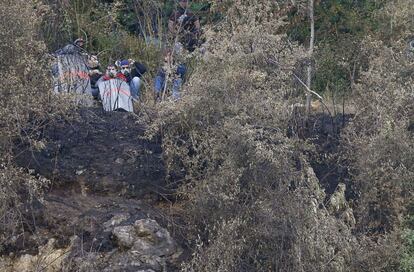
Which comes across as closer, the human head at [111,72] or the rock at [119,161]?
the rock at [119,161]

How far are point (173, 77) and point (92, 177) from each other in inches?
60.2

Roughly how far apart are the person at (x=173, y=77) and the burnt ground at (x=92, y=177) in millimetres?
501

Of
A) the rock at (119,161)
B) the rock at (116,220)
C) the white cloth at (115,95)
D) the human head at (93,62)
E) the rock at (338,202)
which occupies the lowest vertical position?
the rock at (116,220)

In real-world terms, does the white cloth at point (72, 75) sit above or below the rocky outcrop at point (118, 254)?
above

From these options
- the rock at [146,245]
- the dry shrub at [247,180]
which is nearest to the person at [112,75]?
the dry shrub at [247,180]

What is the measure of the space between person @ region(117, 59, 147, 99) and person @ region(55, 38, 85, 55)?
0.53 metres

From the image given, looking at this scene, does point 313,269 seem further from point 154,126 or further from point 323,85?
point 323,85

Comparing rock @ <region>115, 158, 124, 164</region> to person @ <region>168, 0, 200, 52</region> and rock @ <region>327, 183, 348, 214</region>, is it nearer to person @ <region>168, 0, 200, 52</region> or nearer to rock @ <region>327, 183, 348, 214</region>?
rock @ <region>327, 183, 348, 214</region>

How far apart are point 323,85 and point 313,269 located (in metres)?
4.04

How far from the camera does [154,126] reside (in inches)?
377

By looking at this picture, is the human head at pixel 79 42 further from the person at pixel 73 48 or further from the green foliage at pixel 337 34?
the green foliage at pixel 337 34

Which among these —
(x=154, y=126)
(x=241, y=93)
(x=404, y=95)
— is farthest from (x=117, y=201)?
(x=404, y=95)

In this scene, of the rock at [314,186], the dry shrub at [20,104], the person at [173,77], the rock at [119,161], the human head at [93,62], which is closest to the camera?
the dry shrub at [20,104]

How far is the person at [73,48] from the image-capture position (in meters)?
11.3
